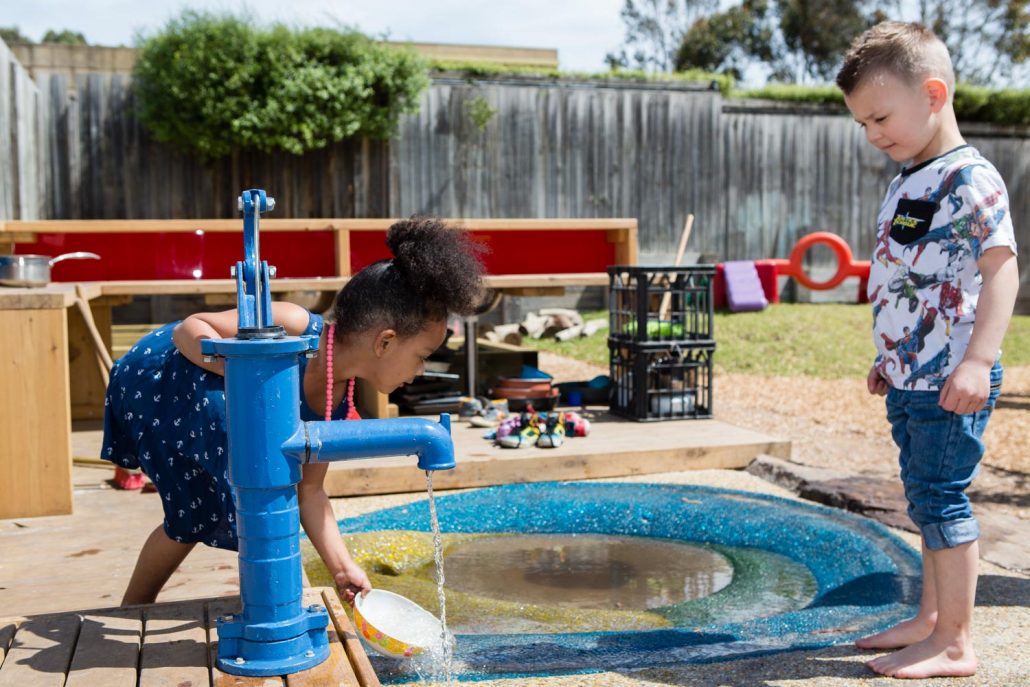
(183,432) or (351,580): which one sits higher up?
(183,432)

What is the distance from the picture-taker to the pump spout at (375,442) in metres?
1.64

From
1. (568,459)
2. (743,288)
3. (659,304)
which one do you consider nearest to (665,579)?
(568,459)

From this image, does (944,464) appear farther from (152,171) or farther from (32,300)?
(152,171)

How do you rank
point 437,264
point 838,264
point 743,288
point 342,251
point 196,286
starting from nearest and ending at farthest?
1. point 437,264
2. point 196,286
3. point 342,251
4. point 743,288
5. point 838,264

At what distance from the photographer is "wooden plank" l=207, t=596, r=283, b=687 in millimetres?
1608

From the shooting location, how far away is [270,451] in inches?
63.7

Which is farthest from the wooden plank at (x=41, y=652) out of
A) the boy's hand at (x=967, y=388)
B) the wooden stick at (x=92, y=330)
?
the wooden stick at (x=92, y=330)

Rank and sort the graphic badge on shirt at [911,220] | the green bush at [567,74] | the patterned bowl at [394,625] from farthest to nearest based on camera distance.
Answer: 1. the green bush at [567,74]
2. the graphic badge on shirt at [911,220]
3. the patterned bowl at [394,625]

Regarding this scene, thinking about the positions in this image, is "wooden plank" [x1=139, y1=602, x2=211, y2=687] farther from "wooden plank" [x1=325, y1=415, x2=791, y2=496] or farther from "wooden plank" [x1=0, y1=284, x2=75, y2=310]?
"wooden plank" [x1=325, y1=415, x2=791, y2=496]

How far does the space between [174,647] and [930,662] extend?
64.4 inches

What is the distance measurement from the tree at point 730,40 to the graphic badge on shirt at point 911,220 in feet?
82.4

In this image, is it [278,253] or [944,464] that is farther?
[278,253]

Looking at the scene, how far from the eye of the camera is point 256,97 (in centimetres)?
1005

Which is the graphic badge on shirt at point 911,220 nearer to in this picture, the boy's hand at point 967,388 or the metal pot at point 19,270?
the boy's hand at point 967,388
